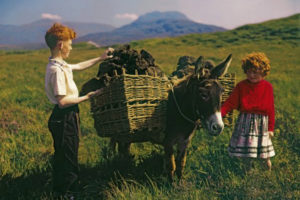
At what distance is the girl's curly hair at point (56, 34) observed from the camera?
13.6ft

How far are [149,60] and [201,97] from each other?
41.8 inches

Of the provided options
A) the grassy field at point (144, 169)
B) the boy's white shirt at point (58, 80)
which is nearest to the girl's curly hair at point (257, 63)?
the grassy field at point (144, 169)

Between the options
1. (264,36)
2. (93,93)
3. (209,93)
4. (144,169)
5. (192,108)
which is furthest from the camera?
(264,36)

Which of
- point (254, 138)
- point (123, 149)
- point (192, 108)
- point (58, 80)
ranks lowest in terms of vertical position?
point (123, 149)

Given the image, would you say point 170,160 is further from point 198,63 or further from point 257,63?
point 257,63

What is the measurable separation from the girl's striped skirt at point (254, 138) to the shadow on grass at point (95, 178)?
1414 mm

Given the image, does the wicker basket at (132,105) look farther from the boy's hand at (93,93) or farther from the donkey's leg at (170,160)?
the donkey's leg at (170,160)

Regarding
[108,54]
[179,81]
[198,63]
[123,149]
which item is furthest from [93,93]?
[123,149]

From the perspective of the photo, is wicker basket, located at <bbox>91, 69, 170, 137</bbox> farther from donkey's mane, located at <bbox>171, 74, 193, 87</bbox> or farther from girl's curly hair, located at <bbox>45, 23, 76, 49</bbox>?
girl's curly hair, located at <bbox>45, 23, 76, 49</bbox>

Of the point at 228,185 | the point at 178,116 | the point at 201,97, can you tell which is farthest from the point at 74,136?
the point at 228,185

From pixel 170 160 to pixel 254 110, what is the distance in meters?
1.55

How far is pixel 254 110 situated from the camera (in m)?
4.91

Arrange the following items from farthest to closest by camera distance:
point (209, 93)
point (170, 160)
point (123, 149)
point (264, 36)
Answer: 1. point (264, 36)
2. point (123, 149)
3. point (170, 160)
4. point (209, 93)

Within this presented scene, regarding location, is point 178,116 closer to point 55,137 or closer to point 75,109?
point 75,109
